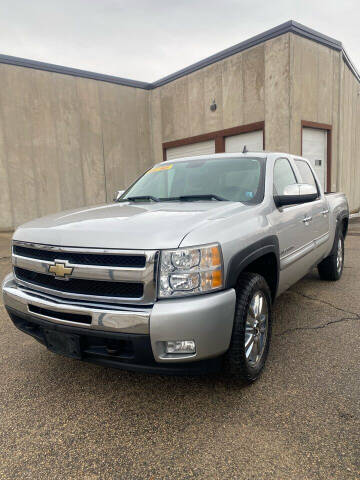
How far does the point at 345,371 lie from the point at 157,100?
46.2ft

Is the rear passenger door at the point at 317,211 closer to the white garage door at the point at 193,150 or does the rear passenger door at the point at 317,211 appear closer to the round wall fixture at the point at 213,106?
the round wall fixture at the point at 213,106

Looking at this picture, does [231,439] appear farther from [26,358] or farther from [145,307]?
[26,358]

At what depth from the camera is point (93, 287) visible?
2275mm

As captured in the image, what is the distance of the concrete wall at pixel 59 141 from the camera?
39.9 ft

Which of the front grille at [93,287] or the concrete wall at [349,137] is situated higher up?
the concrete wall at [349,137]

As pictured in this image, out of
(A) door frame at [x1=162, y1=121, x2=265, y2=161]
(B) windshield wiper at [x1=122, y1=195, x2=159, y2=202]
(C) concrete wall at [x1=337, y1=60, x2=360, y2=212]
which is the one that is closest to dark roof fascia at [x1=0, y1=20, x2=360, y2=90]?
(C) concrete wall at [x1=337, y1=60, x2=360, y2=212]

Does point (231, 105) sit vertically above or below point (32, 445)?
above

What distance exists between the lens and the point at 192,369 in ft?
7.11

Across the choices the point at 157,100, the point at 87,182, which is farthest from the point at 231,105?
the point at 87,182

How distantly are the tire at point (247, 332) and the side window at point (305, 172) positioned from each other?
6.64 feet

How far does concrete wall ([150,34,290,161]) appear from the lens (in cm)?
1095

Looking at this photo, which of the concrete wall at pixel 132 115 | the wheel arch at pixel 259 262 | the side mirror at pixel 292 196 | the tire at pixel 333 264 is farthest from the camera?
the concrete wall at pixel 132 115

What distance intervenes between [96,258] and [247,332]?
1.16m

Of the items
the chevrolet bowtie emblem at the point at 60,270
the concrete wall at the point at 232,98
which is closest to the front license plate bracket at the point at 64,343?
the chevrolet bowtie emblem at the point at 60,270
